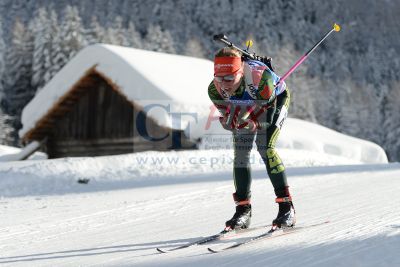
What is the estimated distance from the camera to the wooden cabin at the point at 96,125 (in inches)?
680

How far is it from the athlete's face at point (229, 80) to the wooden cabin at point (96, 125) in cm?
1175

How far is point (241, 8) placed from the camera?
5123 inches

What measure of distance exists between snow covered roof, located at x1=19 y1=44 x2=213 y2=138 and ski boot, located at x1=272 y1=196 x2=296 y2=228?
10.7 m

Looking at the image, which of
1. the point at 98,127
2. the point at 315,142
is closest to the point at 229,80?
the point at 98,127

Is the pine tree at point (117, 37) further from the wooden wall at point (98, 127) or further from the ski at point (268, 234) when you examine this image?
the ski at point (268, 234)

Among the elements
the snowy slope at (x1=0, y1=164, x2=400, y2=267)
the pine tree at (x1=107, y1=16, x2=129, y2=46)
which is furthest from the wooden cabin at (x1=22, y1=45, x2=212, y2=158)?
the pine tree at (x1=107, y1=16, x2=129, y2=46)

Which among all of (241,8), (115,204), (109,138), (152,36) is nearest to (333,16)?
(241,8)

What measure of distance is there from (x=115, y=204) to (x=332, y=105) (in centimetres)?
7186

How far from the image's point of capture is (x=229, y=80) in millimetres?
4422

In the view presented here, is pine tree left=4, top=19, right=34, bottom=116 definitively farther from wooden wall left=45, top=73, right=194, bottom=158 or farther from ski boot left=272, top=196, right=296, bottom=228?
ski boot left=272, top=196, right=296, bottom=228

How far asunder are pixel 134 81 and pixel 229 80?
1278 cm

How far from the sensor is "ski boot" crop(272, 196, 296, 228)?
4512 mm

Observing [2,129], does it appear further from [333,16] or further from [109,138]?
[333,16]

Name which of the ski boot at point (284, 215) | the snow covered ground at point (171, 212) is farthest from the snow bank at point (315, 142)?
the ski boot at point (284, 215)
